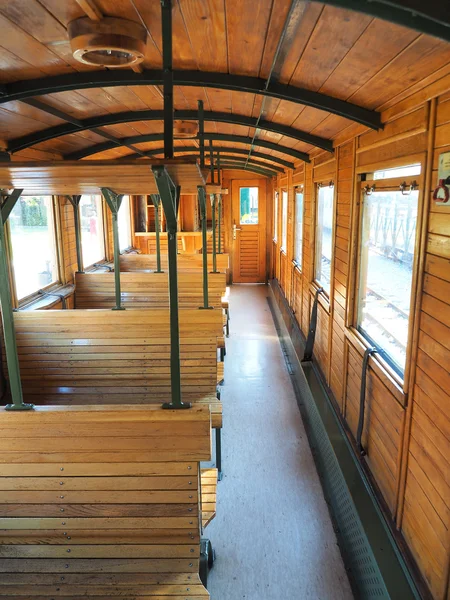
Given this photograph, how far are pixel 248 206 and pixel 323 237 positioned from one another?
5.97 metres

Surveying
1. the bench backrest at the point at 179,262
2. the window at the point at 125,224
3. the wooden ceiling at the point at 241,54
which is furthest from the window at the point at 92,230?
the wooden ceiling at the point at 241,54

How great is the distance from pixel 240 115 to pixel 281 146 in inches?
65.1

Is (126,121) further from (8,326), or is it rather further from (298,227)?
(298,227)

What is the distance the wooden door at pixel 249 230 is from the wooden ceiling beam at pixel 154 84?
27.2ft

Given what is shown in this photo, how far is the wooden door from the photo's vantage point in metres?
11.1

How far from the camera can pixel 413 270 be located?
8.03 ft

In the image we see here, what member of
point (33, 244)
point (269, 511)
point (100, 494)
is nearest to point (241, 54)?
point (100, 494)

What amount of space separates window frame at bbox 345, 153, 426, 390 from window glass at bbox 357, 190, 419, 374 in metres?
0.04

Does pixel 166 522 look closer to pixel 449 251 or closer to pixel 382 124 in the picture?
pixel 449 251

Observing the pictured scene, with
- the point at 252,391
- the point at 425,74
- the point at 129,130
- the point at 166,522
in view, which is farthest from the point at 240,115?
the point at 166,522

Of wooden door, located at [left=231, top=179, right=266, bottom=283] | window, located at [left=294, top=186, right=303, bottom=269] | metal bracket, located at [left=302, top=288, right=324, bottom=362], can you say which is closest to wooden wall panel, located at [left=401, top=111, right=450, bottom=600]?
metal bracket, located at [left=302, top=288, right=324, bottom=362]

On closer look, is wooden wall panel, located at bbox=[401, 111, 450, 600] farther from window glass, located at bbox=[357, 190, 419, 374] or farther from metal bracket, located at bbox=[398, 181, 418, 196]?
window glass, located at bbox=[357, 190, 419, 374]

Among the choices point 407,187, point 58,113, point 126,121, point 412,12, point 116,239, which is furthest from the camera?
point 116,239

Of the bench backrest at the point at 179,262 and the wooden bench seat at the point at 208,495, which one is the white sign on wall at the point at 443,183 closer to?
the wooden bench seat at the point at 208,495
